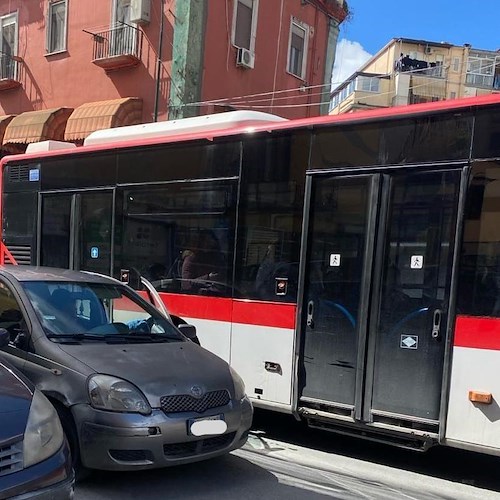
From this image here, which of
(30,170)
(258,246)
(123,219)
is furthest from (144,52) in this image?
(258,246)

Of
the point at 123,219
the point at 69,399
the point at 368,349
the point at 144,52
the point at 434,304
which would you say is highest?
the point at 144,52

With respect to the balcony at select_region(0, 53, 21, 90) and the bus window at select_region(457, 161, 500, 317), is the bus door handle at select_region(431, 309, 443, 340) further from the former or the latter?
the balcony at select_region(0, 53, 21, 90)

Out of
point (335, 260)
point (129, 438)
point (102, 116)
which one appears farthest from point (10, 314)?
point (102, 116)

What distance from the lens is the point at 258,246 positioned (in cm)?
579

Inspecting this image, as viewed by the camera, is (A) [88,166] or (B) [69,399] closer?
(B) [69,399]

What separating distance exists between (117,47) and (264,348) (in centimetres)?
1198

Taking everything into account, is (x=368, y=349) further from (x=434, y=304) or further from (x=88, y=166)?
(x=88, y=166)

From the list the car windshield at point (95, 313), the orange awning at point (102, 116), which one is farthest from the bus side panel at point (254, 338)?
the orange awning at point (102, 116)

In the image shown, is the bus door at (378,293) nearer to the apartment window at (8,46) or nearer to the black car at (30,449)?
the black car at (30,449)

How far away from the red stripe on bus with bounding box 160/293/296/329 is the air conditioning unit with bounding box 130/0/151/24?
1038 cm

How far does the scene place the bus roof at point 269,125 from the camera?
4809 millimetres

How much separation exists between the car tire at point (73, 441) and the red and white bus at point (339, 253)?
2015 millimetres

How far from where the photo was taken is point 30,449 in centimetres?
301

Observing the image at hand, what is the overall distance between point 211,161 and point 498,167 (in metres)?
2.83
